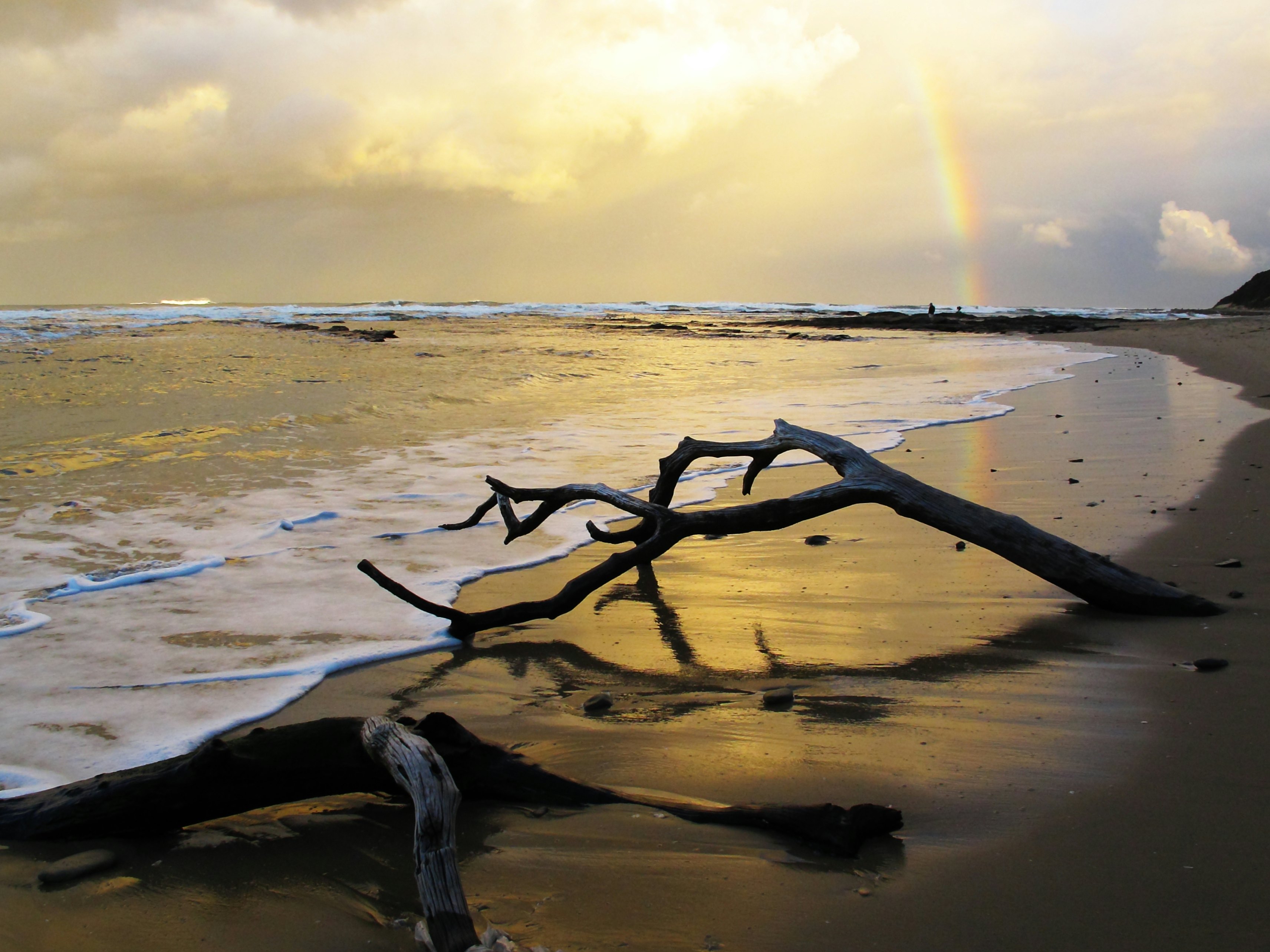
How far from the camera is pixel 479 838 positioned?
2.22 m

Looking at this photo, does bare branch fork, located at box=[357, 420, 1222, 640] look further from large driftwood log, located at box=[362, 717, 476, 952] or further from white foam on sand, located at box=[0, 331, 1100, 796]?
large driftwood log, located at box=[362, 717, 476, 952]

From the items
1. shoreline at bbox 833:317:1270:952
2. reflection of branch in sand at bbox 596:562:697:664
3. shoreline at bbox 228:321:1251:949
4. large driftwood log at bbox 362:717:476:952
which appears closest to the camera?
large driftwood log at bbox 362:717:476:952

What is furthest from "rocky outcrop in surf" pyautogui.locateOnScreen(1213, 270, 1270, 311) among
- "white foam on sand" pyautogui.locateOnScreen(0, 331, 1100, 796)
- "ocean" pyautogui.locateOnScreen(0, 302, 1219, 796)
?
"white foam on sand" pyautogui.locateOnScreen(0, 331, 1100, 796)

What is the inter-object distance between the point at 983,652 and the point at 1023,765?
1020 mm

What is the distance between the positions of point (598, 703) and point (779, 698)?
63cm

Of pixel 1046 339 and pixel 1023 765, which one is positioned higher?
pixel 1046 339

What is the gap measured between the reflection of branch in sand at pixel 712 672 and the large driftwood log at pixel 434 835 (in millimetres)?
1107

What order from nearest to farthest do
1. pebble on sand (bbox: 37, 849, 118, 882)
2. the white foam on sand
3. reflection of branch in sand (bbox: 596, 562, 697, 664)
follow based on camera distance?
pebble on sand (bbox: 37, 849, 118, 882)
the white foam on sand
reflection of branch in sand (bbox: 596, 562, 697, 664)

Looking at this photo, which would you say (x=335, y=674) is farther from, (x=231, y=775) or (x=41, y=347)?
(x=41, y=347)

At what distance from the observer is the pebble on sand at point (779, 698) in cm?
301

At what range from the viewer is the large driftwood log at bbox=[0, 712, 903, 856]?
219 centimetres

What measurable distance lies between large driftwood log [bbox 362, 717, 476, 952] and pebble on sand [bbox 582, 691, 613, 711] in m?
1.04

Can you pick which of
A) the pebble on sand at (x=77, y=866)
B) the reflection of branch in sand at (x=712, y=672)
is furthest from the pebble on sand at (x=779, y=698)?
the pebble on sand at (x=77, y=866)

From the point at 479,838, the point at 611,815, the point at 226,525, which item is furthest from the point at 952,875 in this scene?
the point at 226,525
